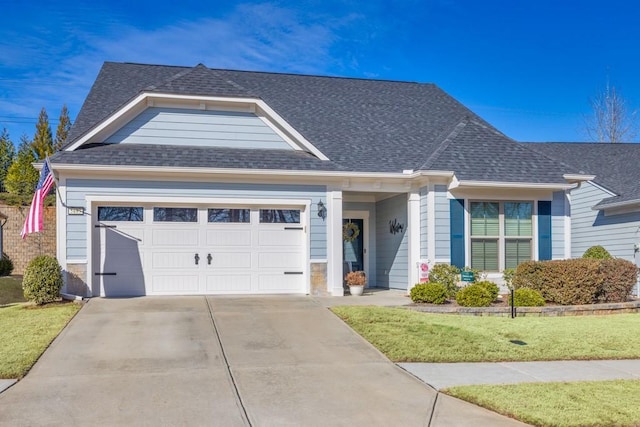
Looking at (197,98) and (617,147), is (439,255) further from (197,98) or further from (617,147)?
(617,147)

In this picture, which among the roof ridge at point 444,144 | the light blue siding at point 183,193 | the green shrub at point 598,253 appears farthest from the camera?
the green shrub at point 598,253

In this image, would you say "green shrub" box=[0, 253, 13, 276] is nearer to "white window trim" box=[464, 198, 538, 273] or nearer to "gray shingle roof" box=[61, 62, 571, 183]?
"gray shingle roof" box=[61, 62, 571, 183]

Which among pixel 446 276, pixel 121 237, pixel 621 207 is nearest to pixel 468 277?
pixel 446 276

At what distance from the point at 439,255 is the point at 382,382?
7656 millimetres

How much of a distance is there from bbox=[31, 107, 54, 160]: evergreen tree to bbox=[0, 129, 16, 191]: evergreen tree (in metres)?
1.38

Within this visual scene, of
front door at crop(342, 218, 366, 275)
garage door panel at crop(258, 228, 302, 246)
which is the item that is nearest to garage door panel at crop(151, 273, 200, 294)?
Answer: garage door panel at crop(258, 228, 302, 246)

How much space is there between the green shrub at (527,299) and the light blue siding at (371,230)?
18.5 feet

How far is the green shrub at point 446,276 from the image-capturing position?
45.3 feet

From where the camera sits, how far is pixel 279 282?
14.8 meters

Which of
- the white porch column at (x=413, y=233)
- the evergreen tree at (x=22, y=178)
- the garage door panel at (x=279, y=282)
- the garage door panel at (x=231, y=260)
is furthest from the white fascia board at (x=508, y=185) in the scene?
the evergreen tree at (x=22, y=178)

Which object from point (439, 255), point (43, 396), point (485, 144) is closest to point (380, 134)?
point (485, 144)

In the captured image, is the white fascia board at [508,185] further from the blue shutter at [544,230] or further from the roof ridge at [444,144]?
the roof ridge at [444,144]

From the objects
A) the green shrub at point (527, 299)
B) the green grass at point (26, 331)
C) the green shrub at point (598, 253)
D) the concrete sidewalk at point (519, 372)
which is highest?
the green shrub at point (598, 253)

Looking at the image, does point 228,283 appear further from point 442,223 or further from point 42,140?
point 42,140
